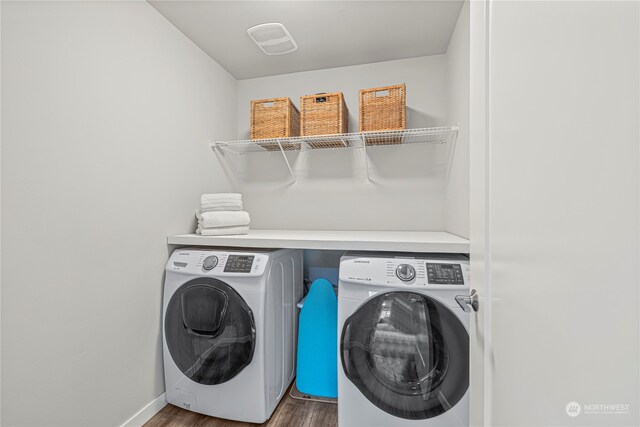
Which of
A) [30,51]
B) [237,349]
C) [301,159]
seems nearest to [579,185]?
[237,349]

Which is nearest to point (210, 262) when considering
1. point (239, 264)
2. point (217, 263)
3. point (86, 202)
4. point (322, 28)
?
point (217, 263)

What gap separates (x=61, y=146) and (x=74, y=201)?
0.75 feet

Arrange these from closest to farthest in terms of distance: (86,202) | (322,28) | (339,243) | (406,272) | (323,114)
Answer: (86,202)
(406,272)
(339,243)
(322,28)
(323,114)

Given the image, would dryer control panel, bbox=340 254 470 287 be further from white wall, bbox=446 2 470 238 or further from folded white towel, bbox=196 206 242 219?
folded white towel, bbox=196 206 242 219

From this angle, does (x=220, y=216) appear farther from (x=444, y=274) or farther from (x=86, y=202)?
(x=444, y=274)

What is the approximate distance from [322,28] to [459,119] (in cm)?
107

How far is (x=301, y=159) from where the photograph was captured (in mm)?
2402

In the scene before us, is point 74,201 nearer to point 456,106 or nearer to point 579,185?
point 579,185

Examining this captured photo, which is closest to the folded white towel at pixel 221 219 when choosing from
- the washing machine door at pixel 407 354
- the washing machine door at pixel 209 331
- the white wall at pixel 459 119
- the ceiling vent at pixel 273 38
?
the washing machine door at pixel 209 331

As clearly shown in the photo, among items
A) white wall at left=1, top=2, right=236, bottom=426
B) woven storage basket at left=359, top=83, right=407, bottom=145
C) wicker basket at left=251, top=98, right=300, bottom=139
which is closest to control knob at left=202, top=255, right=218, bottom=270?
white wall at left=1, top=2, right=236, bottom=426

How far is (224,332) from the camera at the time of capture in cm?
153

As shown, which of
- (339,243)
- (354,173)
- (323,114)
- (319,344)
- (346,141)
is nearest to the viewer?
(339,243)

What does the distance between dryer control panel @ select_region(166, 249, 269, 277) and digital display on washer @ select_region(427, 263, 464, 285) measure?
2.78 ft

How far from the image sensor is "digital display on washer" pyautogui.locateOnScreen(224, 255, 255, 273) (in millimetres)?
1517
